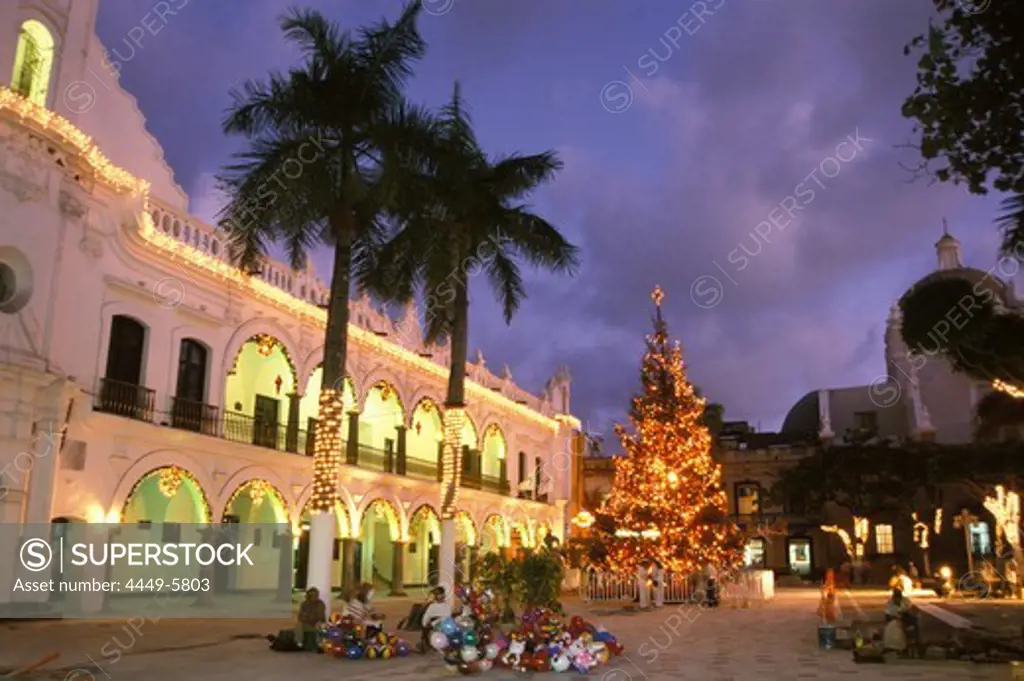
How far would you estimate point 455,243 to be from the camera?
18.2 m

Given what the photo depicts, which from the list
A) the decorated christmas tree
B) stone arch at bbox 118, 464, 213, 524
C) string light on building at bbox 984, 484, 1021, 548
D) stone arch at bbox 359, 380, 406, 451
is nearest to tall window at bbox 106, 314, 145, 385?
stone arch at bbox 118, 464, 213, 524

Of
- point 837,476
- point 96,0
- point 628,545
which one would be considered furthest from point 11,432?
point 837,476

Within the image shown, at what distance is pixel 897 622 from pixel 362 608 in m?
7.79

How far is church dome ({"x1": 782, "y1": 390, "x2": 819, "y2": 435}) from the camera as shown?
54.9 meters

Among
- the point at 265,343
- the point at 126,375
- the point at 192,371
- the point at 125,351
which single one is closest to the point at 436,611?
the point at 126,375

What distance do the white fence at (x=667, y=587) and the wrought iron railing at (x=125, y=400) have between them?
522 inches

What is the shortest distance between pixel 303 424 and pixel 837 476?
26.0 metres

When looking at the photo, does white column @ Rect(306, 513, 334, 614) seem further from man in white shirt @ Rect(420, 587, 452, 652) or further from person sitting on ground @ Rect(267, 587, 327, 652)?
man in white shirt @ Rect(420, 587, 452, 652)

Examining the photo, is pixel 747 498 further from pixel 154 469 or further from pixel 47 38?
pixel 47 38

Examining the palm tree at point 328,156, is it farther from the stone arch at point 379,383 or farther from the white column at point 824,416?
the white column at point 824,416

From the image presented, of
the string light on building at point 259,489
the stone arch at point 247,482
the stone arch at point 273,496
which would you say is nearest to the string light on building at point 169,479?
the stone arch at point 247,482

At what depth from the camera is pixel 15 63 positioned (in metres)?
17.6

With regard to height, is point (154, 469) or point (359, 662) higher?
point (154, 469)

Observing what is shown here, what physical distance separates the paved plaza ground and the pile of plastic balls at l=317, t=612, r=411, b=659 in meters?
0.23
